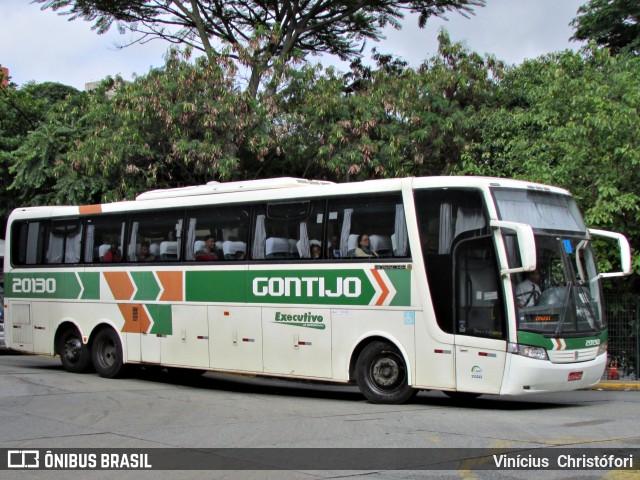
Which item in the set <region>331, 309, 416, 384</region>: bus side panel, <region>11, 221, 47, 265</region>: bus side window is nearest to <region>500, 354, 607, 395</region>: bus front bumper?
<region>331, 309, 416, 384</region>: bus side panel

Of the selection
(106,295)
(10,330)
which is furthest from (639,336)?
(10,330)

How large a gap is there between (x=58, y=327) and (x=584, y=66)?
1318cm

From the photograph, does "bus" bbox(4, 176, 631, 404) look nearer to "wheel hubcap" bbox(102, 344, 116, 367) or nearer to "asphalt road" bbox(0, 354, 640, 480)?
"wheel hubcap" bbox(102, 344, 116, 367)

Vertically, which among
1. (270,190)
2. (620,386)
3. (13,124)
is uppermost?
(13,124)

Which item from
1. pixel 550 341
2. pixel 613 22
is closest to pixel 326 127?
pixel 550 341

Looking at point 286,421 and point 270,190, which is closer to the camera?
point 286,421

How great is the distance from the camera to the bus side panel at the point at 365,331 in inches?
504

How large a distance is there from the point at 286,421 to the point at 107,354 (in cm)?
746

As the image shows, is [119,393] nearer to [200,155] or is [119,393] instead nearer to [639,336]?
[200,155]

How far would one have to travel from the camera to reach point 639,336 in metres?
18.6

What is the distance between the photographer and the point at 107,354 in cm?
1747

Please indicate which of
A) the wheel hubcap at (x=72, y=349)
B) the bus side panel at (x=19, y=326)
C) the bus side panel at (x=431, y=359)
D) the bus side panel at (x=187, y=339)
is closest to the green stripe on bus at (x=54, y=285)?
the bus side panel at (x=19, y=326)

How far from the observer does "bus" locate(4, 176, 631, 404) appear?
1203 cm

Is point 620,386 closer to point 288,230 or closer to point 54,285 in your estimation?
point 288,230
